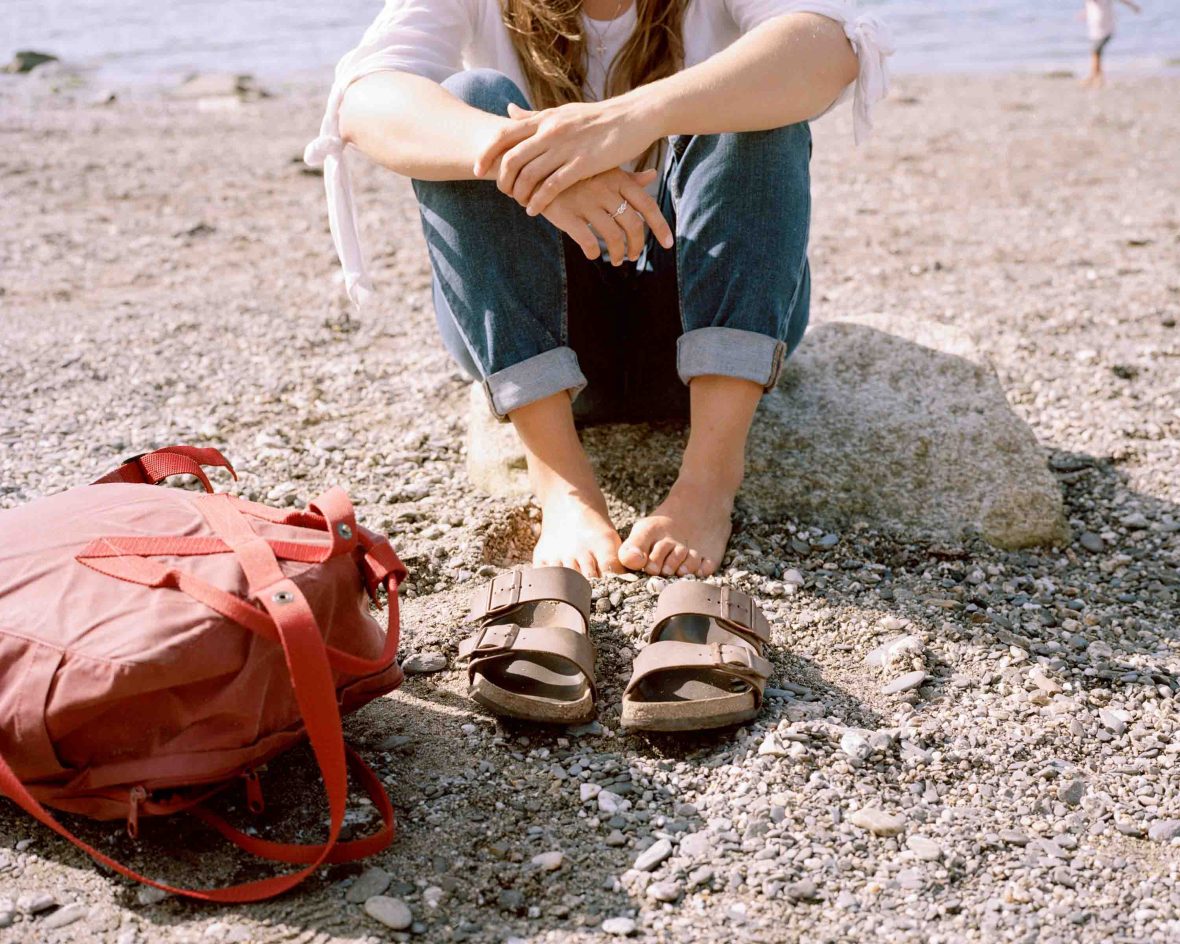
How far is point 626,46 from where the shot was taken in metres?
2.62

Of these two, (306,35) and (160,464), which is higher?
(160,464)

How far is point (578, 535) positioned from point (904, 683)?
73 cm

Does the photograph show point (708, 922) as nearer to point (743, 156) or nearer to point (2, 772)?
point (2, 772)

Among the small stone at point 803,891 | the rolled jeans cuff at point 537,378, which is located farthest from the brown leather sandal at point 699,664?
the rolled jeans cuff at point 537,378

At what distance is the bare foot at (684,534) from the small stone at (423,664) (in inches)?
17.2

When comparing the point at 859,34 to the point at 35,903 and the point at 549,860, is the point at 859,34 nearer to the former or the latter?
the point at 549,860

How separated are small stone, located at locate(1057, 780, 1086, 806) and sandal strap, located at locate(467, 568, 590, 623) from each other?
2.79 feet

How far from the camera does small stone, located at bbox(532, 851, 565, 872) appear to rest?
5.60 ft

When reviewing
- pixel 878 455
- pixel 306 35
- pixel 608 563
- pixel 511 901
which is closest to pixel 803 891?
pixel 511 901

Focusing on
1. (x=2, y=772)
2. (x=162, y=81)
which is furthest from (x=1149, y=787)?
(x=162, y=81)

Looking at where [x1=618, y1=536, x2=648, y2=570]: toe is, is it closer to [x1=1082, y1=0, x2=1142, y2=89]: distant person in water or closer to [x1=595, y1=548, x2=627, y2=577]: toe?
[x1=595, y1=548, x2=627, y2=577]: toe

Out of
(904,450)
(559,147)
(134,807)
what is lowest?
(904,450)

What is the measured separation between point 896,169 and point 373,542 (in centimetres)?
588

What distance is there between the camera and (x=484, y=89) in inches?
94.2
